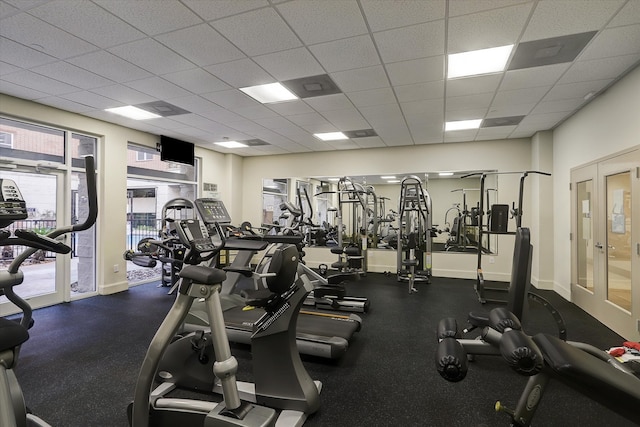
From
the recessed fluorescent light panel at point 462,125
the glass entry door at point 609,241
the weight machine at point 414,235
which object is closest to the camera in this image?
the glass entry door at point 609,241

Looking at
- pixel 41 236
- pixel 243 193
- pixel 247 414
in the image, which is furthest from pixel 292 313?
pixel 243 193

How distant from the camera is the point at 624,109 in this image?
11.1 ft

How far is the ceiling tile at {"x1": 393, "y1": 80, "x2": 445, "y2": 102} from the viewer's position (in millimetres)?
3664

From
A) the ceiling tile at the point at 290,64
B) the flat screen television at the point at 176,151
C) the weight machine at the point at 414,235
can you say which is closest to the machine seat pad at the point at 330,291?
the weight machine at the point at 414,235

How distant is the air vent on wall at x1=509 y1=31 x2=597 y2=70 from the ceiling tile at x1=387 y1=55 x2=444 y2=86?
0.69 meters

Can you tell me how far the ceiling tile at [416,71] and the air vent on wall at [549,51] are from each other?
2.26 feet

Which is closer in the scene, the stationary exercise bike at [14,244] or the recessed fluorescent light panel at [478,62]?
the stationary exercise bike at [14,244]

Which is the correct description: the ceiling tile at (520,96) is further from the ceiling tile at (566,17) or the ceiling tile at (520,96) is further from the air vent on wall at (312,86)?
the air vent on wall at (312,86)

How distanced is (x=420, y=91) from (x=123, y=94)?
12.4 feet

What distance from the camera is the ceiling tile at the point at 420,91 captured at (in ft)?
12.0

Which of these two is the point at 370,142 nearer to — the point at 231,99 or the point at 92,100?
the point at 231,99

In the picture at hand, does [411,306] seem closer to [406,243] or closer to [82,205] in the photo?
[406,243]

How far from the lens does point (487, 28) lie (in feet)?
8.32

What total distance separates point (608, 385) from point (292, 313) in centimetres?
156
